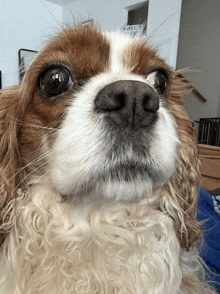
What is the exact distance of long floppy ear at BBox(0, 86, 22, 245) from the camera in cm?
77

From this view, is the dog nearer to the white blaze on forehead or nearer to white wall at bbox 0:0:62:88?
the white blaze on forehead

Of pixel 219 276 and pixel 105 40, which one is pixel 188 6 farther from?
pixel 219 276

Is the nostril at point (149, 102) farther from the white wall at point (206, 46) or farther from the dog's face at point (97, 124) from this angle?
the white wall at point (206, 46)

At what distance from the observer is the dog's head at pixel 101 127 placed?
0.58 m

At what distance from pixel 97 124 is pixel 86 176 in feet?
0.44

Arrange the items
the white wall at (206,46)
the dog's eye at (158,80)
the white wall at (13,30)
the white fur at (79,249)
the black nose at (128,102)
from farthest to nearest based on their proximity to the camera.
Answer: the white wall at (206,46) < the white wall at (13,30) < the dog's eye at (158,80) < the white fur at (79,249) < the black nose at (128,102)

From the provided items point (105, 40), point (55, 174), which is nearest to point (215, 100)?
point (105, 40)

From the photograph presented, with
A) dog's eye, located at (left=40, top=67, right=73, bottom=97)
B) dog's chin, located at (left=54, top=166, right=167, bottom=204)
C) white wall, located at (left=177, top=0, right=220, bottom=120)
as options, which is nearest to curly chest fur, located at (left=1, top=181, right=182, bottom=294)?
dog's chin, located at (left=54, top=166, right=167, bottom=204)

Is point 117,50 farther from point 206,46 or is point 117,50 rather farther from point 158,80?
point 206,46

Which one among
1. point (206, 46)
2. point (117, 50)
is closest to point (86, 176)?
point (117, 50)

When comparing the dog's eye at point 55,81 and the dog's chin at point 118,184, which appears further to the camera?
the dog's eye at point 55,81

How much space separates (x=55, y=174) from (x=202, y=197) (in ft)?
3.83

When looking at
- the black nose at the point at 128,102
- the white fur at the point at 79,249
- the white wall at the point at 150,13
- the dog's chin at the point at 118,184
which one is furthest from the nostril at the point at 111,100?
the white wall at the point at 150,13

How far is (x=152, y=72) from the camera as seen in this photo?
880 millimetres
